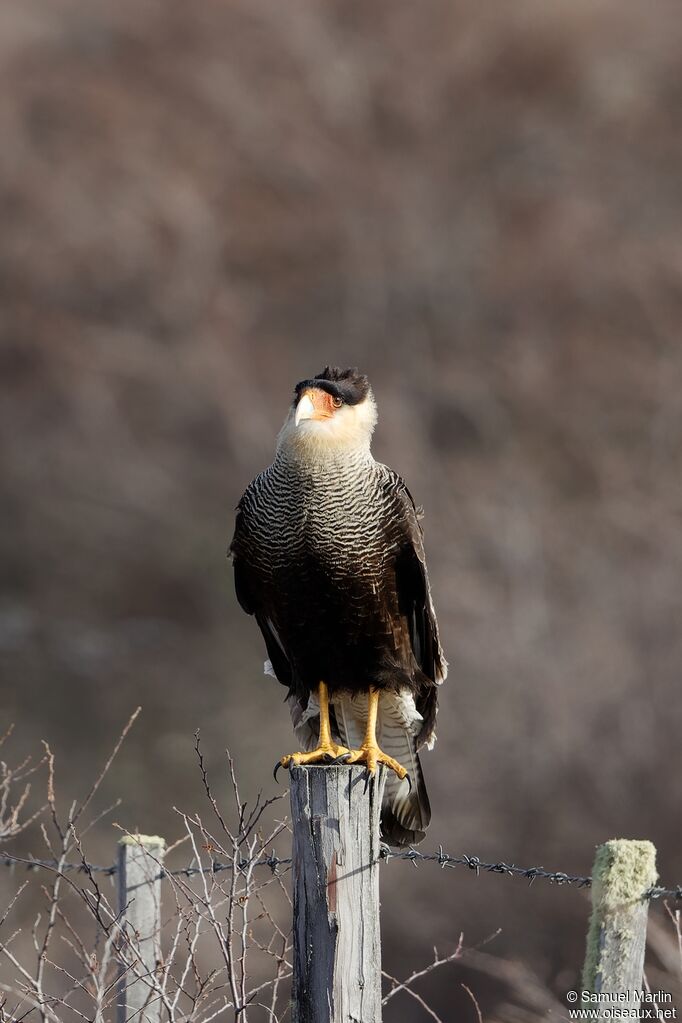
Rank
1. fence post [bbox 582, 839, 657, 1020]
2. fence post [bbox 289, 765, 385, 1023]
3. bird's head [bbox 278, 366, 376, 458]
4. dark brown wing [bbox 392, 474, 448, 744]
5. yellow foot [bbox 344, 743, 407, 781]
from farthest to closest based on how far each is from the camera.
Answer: dark brown wing [bbox 392, 474, 448, 744], bird's head [bbox 278, 366, 376, 458], yellow foot [bbox 344, 743, 407, 781], fence post [bbox 582, 839, 657, 1020], fence post [bbox 289, 765, 385, 1023]

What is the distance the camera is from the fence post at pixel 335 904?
2246 mm

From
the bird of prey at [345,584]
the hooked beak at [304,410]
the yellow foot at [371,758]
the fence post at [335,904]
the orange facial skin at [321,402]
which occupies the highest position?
the orange facial skin at [321,402]

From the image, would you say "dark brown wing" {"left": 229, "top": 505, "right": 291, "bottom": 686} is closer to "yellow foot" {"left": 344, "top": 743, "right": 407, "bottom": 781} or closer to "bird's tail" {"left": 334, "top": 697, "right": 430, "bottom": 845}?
"bird's tail" {"left": 334, "top": 697, "right": 430, "bottom": 845}

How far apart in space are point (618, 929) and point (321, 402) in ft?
4.58

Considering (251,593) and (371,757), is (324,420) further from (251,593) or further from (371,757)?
(371,757)

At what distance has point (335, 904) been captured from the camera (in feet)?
7.39

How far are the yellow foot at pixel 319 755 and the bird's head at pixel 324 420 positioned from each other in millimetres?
719

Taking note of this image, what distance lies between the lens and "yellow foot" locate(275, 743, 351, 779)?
306 centimetres

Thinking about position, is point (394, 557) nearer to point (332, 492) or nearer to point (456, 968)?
point (332, 492)

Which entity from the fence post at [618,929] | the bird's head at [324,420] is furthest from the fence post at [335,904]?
the bird's head at [324,420]

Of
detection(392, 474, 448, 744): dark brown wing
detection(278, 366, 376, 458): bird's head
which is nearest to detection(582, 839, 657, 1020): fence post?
detection(392, 474, 448, 744): dark brown wing

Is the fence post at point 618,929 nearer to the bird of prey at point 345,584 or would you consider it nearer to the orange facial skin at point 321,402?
the bird of prey at point 345,584

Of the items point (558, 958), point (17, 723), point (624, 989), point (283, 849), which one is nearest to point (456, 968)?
point (558, 958)

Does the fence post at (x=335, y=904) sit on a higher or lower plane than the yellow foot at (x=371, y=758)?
lower
